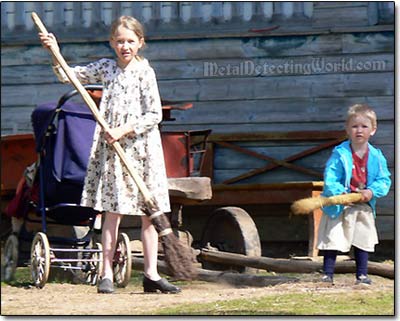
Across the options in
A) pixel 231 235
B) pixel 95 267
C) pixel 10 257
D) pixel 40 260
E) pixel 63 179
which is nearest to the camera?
pixel 40 260

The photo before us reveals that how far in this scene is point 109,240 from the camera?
619cm

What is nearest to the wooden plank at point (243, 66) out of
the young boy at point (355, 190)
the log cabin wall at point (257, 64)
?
the log cabin wall at point (257, 64)

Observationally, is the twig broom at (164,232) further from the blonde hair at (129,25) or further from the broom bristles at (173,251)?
the blonde hair at (129,25)

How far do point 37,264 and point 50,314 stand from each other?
1404mm

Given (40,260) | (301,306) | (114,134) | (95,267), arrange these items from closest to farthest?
(301,306) → (114,134) → (40,260) → (95,267)

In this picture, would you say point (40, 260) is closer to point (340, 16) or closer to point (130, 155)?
point (130, 155)

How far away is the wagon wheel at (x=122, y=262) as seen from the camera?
6520 millimetres

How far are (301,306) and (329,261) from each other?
4.14ft

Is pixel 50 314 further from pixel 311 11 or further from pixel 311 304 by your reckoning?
pixel 311 11

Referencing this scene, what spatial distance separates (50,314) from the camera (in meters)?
5.38

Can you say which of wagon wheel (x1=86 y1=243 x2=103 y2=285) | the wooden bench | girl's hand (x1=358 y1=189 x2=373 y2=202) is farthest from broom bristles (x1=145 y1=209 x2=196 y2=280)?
the wooden bench

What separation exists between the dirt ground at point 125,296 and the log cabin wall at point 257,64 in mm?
2663

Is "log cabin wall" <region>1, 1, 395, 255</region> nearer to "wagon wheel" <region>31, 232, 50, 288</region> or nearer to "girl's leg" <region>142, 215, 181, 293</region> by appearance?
"wagon wheel" <region>31, 232, 50, 288</region>

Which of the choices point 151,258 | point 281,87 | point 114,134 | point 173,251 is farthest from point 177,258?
point 281,87
